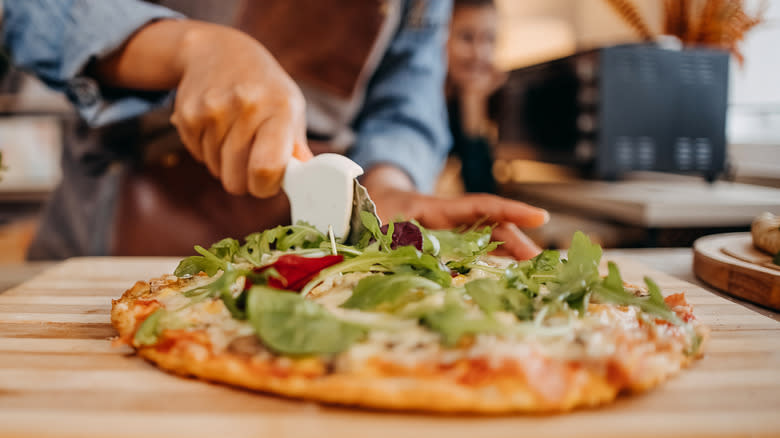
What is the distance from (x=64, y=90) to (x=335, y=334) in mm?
1019

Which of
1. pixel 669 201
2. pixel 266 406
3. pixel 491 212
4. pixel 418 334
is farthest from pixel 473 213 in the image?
pixel 669 201

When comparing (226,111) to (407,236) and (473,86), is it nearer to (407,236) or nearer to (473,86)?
(407,236)

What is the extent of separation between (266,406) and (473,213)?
2.19ft

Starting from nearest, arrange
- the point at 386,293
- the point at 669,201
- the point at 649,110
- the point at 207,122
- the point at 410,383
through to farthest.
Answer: the point at 410,383 → the point at 386,293 → the point at 207,122 → the point at 669,201 → the point at 649,110

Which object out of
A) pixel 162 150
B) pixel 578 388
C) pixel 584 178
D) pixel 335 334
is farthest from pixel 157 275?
pixel 584 178

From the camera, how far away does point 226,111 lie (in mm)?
911

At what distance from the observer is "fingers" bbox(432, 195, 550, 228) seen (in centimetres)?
100

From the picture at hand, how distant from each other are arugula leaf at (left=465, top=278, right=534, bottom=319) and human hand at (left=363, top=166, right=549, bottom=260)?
323mm

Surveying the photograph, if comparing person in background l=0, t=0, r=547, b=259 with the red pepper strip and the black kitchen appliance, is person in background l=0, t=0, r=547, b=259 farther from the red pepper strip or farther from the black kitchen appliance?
the black kitchen appliance

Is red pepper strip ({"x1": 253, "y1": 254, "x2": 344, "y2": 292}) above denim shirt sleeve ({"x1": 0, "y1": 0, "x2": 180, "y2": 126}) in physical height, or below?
below

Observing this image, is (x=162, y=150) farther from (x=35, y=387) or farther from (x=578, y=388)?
(x=578, y=388)

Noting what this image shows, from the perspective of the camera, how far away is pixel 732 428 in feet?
1.55

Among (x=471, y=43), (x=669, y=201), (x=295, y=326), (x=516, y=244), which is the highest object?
(x=471, y=43)

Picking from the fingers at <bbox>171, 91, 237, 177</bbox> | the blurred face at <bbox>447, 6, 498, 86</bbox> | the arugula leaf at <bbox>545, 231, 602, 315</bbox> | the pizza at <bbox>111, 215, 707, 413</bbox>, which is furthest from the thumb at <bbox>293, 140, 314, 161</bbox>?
the blurred face at <bbox>447, 6, 498, 86</bbox>
